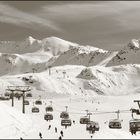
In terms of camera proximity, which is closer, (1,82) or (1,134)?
(1,134)

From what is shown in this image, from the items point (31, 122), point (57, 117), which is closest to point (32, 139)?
point (31, 122)

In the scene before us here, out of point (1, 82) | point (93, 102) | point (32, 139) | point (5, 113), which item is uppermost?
point (1, 82)

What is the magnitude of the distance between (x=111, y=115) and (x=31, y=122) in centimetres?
2592

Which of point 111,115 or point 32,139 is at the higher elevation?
point 111,115

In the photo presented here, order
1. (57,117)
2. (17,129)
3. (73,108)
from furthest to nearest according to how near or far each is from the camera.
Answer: (73,108) < (57,117) < (17,129)

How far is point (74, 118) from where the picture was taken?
302 feet

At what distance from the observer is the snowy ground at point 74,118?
190 ft

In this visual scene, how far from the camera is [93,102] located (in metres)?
114

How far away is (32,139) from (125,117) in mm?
42735

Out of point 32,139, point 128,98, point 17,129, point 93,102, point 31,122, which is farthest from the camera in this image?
point 128,98

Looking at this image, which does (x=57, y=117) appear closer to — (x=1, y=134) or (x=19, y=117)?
(x=19, y=117)

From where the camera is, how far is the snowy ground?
5803 centimetres

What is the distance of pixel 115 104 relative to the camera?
111375 millimetres

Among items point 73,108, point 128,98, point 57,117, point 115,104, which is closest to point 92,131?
point 57,117
